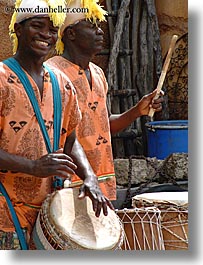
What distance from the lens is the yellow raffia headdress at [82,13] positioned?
3.65m

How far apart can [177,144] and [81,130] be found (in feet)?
1.57

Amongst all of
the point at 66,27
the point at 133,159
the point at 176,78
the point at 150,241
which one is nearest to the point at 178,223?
the point at 150,241

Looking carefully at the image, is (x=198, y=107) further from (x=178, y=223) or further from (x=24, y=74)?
(x=24, y=74)

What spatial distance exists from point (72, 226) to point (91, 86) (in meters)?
0.82

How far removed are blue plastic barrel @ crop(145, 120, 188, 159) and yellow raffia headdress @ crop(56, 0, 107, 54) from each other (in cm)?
60

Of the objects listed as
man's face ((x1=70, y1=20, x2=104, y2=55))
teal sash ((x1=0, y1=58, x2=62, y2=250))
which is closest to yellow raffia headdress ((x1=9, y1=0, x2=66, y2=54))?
teal sash ((x1=0, y1=58, x2=62, y2=250))

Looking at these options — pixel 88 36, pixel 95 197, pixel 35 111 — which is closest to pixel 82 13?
pixel 88 36

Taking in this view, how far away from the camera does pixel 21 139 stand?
3256mm

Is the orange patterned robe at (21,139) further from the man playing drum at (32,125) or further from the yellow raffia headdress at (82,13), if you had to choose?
the yellow raffia headdress at (82,13)

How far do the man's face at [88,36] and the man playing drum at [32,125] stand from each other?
0.33m

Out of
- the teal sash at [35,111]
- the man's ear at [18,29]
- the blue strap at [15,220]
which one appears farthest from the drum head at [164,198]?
the man's ear at [18,29]

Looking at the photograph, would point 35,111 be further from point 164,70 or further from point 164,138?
point 164,138

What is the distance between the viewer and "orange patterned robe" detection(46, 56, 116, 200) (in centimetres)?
377

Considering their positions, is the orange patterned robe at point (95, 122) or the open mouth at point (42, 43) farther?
the orange patterned robe at point (95, 122)
